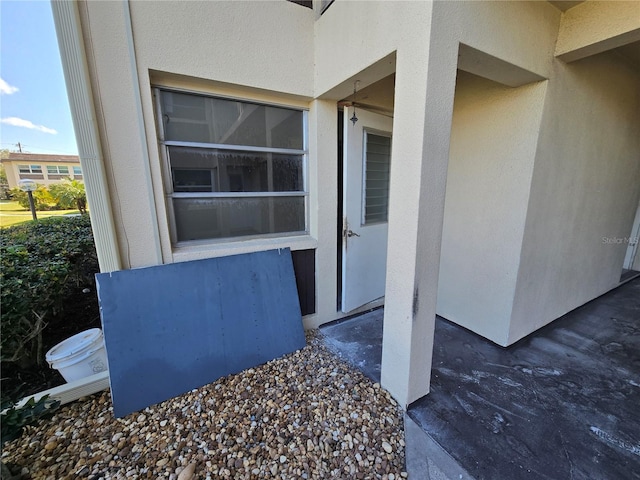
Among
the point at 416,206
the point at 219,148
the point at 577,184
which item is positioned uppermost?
the point at 219,148

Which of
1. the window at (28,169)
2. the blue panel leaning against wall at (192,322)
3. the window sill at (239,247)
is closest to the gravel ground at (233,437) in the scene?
the blue panel leaning against wall at (192,322)

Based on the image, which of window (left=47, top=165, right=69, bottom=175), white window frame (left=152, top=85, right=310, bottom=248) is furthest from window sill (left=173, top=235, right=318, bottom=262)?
window (left=47, top=165, right=69, bottom=175)

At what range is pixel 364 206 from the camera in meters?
2.92

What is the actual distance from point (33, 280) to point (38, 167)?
6.40 feet

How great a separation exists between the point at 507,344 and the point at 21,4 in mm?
4306

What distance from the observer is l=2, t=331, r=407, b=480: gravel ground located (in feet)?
4.63

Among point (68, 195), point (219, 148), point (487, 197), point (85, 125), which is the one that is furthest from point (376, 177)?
point (68, 195)

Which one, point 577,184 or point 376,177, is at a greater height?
point 376,177

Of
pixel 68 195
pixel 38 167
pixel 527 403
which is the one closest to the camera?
pixel 527 403

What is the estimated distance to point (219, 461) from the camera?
57.4 inches

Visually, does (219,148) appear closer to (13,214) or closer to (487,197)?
(487,197)

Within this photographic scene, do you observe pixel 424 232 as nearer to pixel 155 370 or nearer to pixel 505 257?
pixel 505 257

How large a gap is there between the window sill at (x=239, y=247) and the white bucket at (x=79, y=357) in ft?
2.75

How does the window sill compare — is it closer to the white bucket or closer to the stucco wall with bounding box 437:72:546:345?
the white bucket
